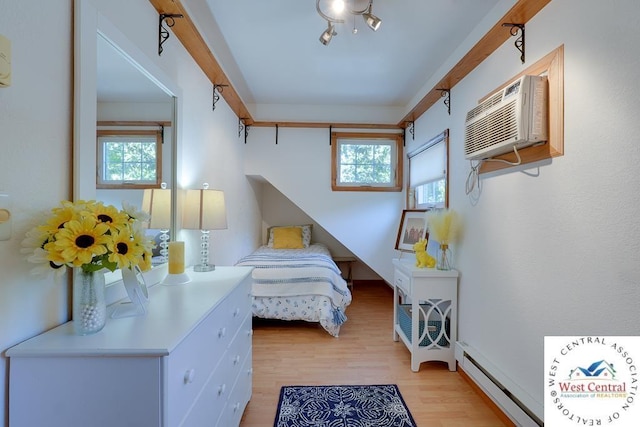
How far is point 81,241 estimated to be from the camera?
2.60ft

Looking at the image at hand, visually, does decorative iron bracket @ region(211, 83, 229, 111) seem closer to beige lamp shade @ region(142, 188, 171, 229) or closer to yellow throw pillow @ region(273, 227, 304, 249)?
beige lamp shade @ region(142, 188, 171, 229)

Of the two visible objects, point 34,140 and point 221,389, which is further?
point 221,389

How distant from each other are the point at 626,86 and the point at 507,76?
77 centimetres

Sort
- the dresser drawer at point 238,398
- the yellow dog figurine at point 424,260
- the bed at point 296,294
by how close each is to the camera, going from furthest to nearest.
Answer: the bed at point 296,294
the yellow dog figurine at point 424,260
the dresser drawer at point 238,398

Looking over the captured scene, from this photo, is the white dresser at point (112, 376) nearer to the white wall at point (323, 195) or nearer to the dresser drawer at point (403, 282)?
the dresser drawer at point (403, 282)

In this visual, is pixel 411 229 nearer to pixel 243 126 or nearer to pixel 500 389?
pixel 500 389

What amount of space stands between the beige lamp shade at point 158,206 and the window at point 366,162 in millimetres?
2351

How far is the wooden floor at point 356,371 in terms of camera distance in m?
1.73

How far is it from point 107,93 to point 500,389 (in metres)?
2.38

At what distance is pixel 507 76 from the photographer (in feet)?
5.72

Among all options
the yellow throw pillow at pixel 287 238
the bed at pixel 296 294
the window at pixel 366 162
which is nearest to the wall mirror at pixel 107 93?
the bed at pixel 296 294

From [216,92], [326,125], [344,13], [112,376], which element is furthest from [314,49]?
[112,376]

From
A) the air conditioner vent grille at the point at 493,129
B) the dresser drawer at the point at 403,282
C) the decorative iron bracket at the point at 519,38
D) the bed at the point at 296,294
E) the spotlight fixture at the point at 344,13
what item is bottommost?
the bed at the point at 296,294

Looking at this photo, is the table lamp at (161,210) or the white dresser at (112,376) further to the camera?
the table lamp at (161,210)
